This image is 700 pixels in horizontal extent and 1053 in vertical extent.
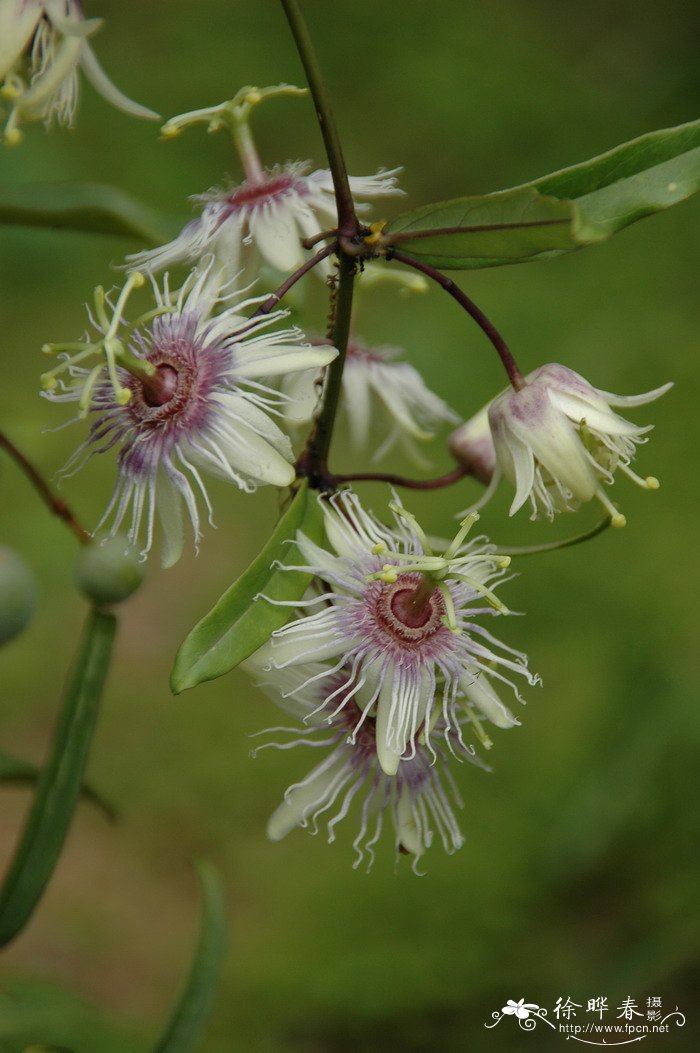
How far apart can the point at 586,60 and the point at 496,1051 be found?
10.0ft

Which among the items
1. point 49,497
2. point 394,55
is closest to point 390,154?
point 394,55

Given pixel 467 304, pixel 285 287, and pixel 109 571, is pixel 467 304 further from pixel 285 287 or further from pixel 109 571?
pixel 109 571

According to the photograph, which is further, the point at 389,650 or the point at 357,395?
the point at 357,395

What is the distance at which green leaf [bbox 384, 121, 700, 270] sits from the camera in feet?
2.46

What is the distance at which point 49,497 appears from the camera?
1012 mm

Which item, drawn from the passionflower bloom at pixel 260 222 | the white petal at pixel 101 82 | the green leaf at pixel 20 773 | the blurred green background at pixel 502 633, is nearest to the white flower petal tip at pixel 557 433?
the passionflower bloom at pixel 260 222

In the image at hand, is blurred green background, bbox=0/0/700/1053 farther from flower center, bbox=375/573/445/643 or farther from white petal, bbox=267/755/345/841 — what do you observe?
flower center, bbox=375/573/445/643

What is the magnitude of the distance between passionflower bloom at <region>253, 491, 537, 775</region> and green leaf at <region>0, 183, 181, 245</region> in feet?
1.15

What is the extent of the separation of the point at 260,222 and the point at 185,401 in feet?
0.58

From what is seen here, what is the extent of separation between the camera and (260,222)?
0.94 m

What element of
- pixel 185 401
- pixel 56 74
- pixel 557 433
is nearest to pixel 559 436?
pixel 557 433

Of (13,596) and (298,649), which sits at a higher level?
(13,596)

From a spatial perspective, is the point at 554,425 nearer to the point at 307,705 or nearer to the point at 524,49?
the point at 307,705

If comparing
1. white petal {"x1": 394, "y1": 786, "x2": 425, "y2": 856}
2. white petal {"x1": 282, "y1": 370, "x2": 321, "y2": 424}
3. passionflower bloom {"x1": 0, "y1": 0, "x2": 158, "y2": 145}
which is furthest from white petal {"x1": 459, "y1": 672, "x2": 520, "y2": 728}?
passionflower bloom {"x1": 0, "y1": 0, "x2": 158, "y2": 145}
